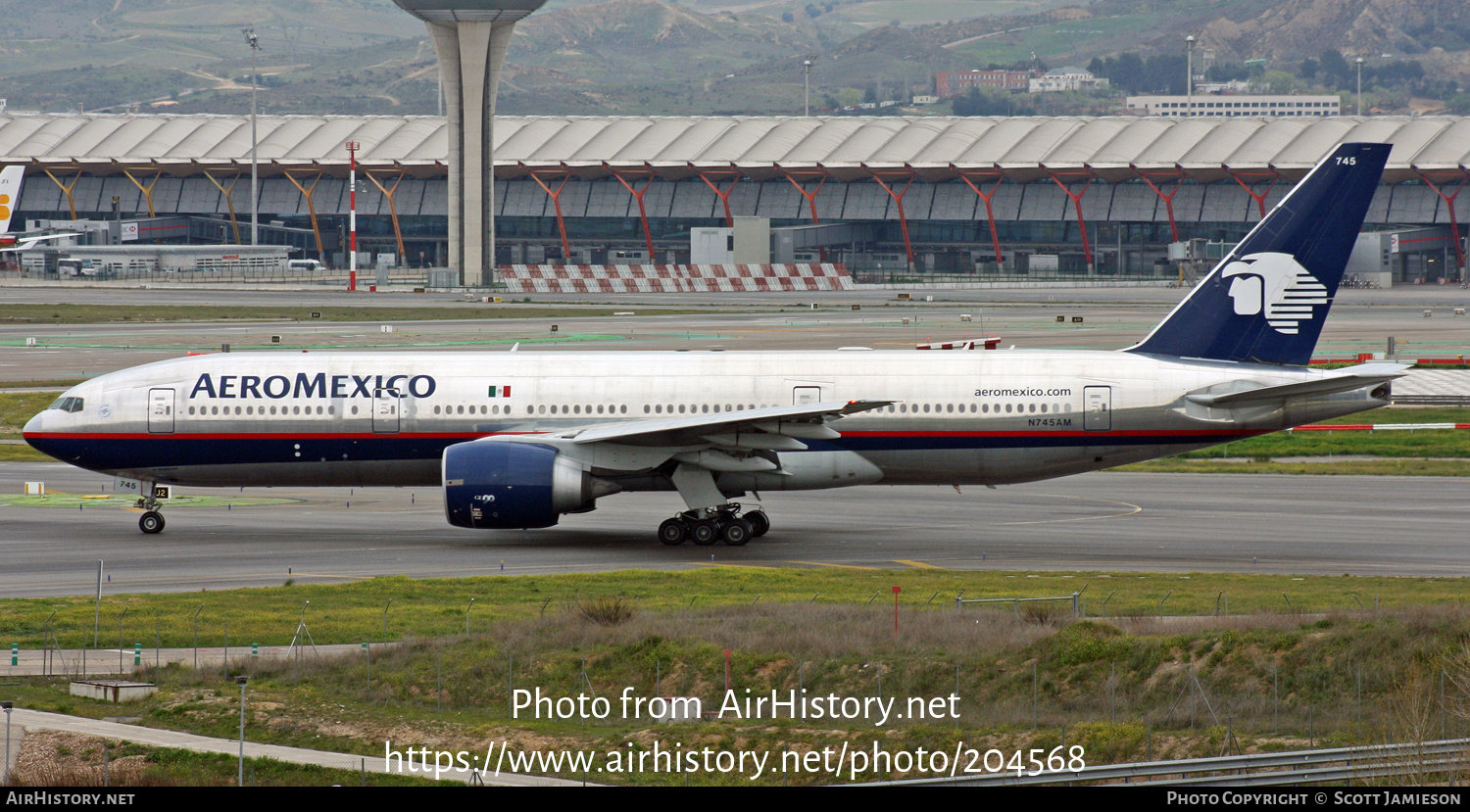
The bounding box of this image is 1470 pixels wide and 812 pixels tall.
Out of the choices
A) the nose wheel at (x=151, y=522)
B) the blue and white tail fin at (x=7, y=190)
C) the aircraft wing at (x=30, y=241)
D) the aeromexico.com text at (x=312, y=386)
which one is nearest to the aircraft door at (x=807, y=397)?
the aeromexico.com text at (x=312, y=386)

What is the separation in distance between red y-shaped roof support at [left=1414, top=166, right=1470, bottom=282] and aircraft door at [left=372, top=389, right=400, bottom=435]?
124m

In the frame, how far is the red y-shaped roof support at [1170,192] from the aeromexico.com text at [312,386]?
391ft

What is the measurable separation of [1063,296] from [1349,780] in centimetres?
11230

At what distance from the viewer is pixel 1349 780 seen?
1709cm

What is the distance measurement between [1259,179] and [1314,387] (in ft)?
384

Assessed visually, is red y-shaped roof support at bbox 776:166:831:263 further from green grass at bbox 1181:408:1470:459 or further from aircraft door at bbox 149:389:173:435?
aircraft door at bbox 149:389:173:435

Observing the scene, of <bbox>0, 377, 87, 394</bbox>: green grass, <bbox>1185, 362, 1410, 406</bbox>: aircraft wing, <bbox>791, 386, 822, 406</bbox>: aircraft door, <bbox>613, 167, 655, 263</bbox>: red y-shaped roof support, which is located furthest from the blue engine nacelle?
<bbox>613, 167, 655, 263</bbox>: red y-shaped roof support

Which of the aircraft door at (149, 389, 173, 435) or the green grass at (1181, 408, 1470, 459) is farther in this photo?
the green grass at (1181, 408, 1470, 459)

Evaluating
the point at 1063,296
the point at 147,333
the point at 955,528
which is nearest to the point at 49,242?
the point at 147,333

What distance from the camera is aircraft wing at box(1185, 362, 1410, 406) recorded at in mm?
34438

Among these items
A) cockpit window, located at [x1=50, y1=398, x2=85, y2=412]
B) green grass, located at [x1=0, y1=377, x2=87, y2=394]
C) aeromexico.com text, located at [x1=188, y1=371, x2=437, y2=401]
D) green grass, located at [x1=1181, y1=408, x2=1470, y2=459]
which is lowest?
green grass, located at [x1=1181, y1=408, x2=1470, y2=459]

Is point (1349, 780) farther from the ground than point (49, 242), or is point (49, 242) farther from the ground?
point (49, 242)

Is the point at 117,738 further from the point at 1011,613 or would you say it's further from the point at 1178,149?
the point at 1178,149

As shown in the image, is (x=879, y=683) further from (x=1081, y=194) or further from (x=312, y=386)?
(x=1081, y=194)
